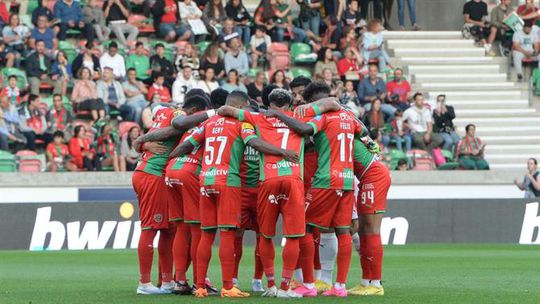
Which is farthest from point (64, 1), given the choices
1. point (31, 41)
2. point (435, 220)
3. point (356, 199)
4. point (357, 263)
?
point (356, 199)

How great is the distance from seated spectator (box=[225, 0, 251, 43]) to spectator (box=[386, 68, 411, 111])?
3.65 meters

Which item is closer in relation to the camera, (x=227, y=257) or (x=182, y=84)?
(x=227, y=257)

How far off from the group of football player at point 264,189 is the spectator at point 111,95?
1359 cm

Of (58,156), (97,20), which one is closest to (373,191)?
(58,156)

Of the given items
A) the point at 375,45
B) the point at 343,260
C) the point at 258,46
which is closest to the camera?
the point at 343,260

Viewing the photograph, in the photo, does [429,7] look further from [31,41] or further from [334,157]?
[334,157]

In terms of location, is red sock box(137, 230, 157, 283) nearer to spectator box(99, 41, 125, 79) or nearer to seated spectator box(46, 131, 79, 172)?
seated spectator box(46, 131, 79, 172)

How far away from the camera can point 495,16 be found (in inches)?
1347

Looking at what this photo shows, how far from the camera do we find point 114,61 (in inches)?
1134

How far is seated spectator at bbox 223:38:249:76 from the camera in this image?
2984cm

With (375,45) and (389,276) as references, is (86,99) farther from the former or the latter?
(389,276)

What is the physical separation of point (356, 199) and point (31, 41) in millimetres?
15724

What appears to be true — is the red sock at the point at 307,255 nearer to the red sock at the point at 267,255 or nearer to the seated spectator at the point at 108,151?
the red sock at the point at 267,255

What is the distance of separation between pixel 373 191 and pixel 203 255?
2.09 m
